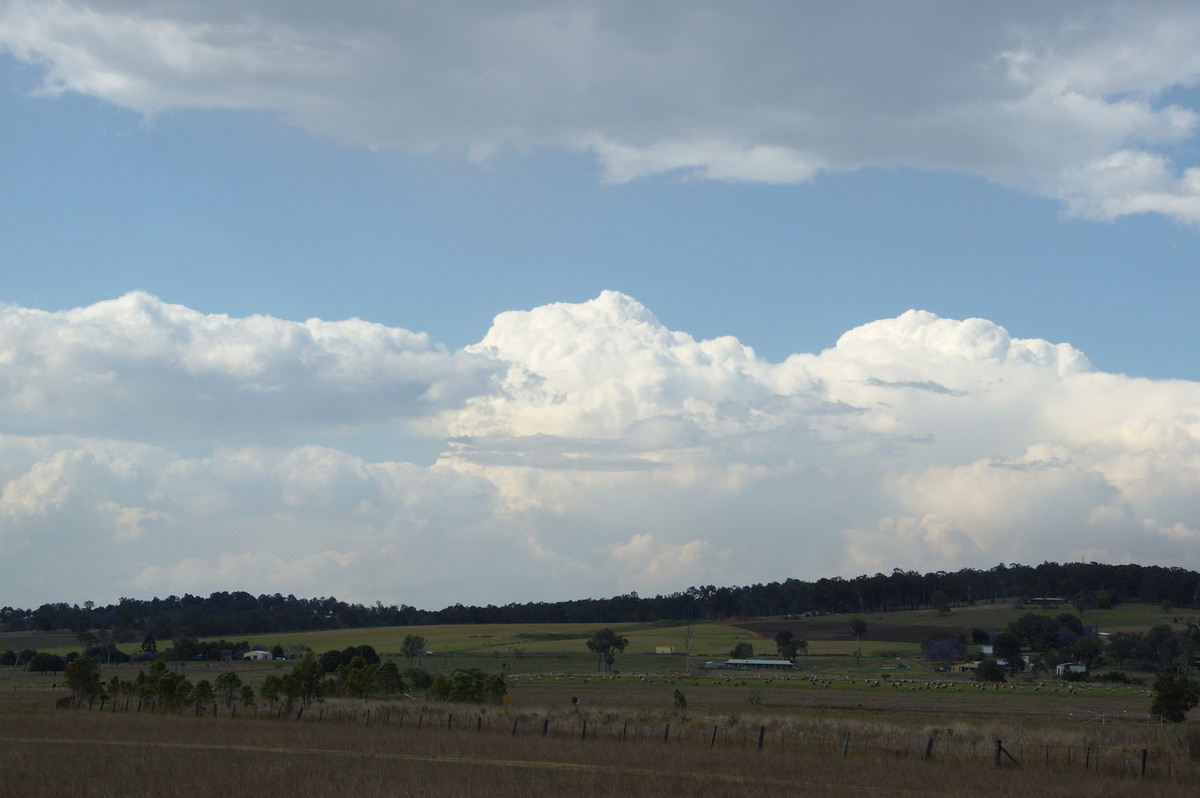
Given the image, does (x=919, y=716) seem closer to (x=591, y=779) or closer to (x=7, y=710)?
(x=591, y=779)

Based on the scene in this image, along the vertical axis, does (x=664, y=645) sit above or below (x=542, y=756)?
below

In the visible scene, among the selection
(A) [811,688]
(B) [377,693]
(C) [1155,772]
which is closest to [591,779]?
(C) [1155,772]

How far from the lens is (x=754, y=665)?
14762 cm

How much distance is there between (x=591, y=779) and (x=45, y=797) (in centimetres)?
1519

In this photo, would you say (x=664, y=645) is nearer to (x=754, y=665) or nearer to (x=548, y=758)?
(x=754, y=665)

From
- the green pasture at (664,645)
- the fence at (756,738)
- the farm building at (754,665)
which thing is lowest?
the farm building at (754,665)

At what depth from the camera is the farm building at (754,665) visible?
143375 mm

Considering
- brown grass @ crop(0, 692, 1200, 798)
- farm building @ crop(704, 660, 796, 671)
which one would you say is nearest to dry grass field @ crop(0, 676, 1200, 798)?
brown grass @ crop(0, 692, 1200, 798)

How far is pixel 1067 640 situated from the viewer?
529ft

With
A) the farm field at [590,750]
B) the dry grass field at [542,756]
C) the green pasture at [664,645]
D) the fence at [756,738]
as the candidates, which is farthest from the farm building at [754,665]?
the fence at [756,738]

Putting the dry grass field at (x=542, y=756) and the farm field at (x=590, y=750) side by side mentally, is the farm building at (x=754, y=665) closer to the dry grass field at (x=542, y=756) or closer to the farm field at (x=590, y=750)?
the farm field at (x=590, y=750)

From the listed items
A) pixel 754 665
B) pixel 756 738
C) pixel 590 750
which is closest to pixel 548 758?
pixel 590 750

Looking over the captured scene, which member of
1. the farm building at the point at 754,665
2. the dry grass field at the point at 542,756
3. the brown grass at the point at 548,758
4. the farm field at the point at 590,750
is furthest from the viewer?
the farm building at the point at 754,665

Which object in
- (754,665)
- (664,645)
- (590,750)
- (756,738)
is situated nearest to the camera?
(590,750)
